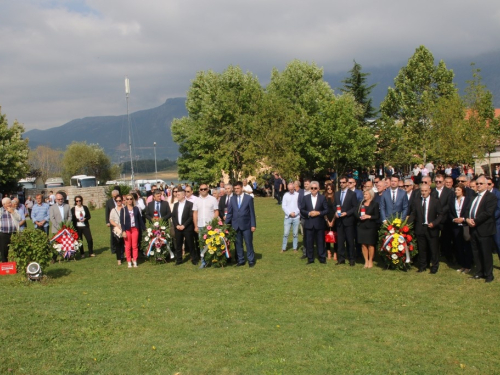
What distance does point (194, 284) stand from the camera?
402 inches

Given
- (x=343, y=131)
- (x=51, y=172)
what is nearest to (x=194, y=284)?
(x=343, y=131)

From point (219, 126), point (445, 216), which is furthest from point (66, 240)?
point (219, 126)

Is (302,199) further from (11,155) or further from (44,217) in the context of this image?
(11,155)

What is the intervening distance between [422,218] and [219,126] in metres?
35.4

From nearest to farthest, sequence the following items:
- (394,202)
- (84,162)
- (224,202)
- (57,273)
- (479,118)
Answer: (394,202) < (57,273) < (224,202) < (479,118) < (84,162)

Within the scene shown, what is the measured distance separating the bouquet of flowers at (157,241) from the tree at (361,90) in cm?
3405

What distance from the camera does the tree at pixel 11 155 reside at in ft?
143

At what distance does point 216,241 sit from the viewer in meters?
11.7

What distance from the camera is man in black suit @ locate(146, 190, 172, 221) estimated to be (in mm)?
13375

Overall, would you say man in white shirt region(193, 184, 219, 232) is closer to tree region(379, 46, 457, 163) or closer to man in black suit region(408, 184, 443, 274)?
man in black suit region(408, 184, 443, 274)

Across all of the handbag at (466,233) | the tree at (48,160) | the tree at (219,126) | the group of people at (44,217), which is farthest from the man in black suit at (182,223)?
the tree at (48,160)

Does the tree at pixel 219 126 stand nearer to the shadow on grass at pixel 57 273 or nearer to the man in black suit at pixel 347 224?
the shadow on grass at pixel 57 273

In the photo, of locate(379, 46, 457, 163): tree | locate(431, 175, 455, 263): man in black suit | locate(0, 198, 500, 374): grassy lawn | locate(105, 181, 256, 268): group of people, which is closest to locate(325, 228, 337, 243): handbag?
locate(0, 198, 500, 374): grassy lawn

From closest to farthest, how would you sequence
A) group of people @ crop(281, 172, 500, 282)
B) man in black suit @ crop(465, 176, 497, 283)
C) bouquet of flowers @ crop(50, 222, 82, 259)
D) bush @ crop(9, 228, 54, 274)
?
man in black suit @ crop(465, 176, 497, 283) < group of people @ crop(281, 172, 500, 282) < bush @ crop(9, 228, 54, 274) < bouquet of flowers @ crop(50, 222, 82, 259)
